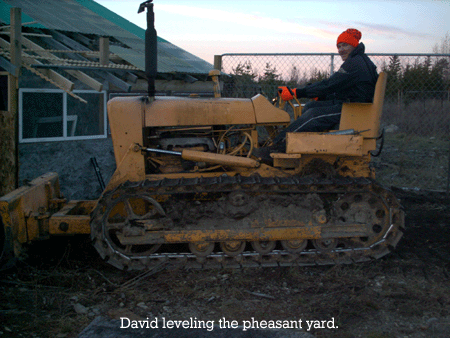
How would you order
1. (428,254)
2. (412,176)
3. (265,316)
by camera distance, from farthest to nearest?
(412,176), (428,254), (265,316)

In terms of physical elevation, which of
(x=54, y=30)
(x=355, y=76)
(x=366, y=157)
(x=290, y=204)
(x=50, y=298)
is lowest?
(x=50, y=298)

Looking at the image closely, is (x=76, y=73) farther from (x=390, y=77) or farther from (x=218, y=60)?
(x=390, y=77)

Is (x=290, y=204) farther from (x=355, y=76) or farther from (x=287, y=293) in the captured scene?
(x=355, y=76)

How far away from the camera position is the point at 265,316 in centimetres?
374

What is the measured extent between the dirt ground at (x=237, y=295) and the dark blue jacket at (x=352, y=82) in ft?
6.55

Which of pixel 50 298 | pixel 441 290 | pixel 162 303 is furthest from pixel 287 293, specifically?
pixel 50 298

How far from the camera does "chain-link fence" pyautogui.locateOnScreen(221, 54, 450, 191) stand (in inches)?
315

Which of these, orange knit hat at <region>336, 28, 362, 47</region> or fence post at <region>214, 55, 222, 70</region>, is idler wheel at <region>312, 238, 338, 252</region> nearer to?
orange knit hat at <region>336, 28, 362, 47</region>

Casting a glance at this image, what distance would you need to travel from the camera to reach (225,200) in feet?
15.4

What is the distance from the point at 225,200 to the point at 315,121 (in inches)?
57.6

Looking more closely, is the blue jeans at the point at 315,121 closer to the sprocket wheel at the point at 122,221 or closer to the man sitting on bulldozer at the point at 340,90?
the man sitting on bulldozer at the point at 340,90

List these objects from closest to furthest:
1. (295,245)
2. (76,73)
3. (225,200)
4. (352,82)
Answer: (225,200) → (295,245) → (352,82) → (76,73)

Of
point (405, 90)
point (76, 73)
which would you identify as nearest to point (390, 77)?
point (405, 90)

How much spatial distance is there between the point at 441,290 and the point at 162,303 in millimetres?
2788
